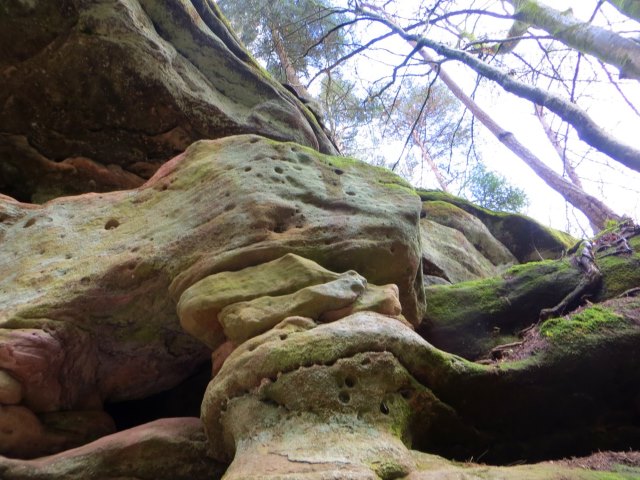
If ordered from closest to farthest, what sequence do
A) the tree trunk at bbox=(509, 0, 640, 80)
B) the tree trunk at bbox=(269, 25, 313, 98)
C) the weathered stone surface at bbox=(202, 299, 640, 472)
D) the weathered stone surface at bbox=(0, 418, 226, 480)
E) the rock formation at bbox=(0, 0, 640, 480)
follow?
the weathered stone surface at bbox=(202, 299, 640, 472), the rock formation at bbox=(0, 0, 640, 480), the weathered stone surface at bbox=(0, 418, 226, 480), the tree trunk at bbox=(509, 0, 640, 80), the tree trunk at bbox=(269, 25, 313, 98)

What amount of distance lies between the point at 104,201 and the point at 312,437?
13.5 feet

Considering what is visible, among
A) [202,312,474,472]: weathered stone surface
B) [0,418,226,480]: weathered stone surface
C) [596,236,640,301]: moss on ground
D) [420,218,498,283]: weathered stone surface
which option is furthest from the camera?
[420,218,498,283]: weathered stone surface

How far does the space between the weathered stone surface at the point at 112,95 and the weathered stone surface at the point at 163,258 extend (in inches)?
78.2

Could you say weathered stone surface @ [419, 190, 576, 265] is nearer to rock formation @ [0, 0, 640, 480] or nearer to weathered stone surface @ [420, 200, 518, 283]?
weathered stone surface @ [420, 200, 518, 283]

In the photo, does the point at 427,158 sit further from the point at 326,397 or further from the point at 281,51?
the point at 326,397

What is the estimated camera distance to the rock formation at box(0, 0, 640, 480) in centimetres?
297

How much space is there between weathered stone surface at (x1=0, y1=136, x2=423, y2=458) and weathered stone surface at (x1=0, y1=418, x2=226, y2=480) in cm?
71

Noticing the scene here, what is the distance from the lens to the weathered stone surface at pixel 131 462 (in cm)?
342

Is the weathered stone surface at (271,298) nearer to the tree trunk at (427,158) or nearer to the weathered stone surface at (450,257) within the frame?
the weathered stone surface at (450,257)

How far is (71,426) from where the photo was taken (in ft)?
13.5

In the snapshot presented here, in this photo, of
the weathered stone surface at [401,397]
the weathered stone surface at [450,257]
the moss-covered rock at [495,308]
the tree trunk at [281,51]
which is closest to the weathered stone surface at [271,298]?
the weathered stone surface at [401,397]

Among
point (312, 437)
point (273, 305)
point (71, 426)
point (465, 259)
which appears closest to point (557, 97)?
point (465, 259)

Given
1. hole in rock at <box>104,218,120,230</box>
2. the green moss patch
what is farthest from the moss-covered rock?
hole in rock at <box>104,218,120,230</box>

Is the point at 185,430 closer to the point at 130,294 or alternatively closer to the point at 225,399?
the point at 225,399
